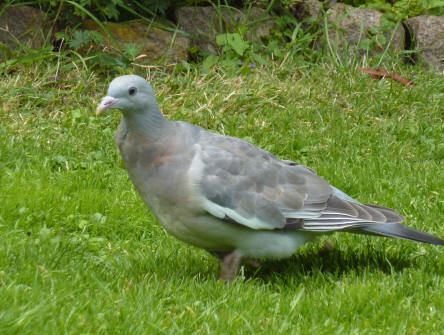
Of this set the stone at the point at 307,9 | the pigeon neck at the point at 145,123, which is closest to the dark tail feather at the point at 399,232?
the pigeon neck at the point at 145,123

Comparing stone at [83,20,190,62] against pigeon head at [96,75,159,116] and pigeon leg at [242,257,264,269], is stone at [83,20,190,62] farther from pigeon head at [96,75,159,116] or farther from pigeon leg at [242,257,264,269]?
pigeon head at [96,75,159,116]

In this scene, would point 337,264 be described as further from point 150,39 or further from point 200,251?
point 150,39

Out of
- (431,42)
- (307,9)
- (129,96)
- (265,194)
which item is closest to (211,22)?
(307,9)

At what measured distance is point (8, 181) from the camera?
5344 millimetres

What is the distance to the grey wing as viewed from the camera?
4.08m

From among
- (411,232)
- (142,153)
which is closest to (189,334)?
(142,153)

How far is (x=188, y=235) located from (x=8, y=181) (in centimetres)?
176

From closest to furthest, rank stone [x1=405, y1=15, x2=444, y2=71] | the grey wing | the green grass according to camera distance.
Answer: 1. the green grass
2. the grey wing
3. stone [x1=405, y1=15, x2=444, y2=71]

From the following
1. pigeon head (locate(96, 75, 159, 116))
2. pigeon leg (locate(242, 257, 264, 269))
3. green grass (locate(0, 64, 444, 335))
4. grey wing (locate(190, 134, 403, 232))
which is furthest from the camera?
pigeon leg (locate(242, 257, 264, 269))

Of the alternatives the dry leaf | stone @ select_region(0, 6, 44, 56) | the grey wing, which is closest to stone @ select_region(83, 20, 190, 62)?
stone @ select_region(0, 6, 44, 56)

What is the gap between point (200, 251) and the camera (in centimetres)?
483

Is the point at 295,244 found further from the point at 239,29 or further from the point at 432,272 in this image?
the point at 239,29

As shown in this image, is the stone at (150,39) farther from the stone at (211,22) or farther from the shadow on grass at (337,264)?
the shadow on grass at (337,264)

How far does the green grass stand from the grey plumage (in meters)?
0.22
